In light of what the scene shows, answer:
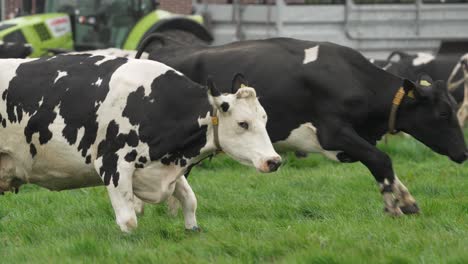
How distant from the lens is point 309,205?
30.2 ft

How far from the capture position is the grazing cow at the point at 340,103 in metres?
9.57

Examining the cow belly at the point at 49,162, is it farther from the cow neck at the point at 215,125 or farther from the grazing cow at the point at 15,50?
the grazing cow at the point at 15,50

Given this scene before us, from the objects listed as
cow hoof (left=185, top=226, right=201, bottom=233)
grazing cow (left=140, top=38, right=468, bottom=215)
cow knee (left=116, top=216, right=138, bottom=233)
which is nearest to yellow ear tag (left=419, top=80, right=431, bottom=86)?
grazing cow (left=140, top=38, right=468, bottom=215)

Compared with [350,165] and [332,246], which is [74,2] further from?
[332,246]

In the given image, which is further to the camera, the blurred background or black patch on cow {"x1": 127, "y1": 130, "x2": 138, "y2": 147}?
the blurred background

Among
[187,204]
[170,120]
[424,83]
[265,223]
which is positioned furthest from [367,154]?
[170,120]

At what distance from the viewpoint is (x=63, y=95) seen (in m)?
8.16

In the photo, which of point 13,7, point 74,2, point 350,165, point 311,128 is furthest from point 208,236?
point 13,7

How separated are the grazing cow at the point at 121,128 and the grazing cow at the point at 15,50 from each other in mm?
7689

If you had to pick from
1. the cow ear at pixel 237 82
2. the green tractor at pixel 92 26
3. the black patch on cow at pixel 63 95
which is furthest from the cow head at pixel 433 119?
the green tractor at pixel 92 26

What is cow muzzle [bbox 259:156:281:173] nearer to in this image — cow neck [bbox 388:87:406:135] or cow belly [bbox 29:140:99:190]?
cow belly [bbox 29:140:99:190]

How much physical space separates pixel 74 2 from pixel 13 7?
14.0 feet

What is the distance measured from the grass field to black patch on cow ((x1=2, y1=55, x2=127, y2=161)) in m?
0.70

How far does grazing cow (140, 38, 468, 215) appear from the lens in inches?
377
